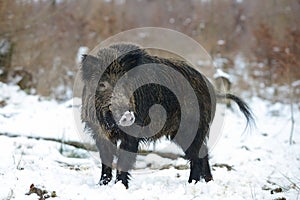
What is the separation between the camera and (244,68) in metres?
16.4

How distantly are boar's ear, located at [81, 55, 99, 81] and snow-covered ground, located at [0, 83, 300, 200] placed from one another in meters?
1.17

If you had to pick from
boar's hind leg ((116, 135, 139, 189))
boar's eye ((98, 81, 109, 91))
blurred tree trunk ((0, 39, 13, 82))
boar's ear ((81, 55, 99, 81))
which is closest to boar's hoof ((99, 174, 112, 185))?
boar's hind leg ((116, 135, 139, 189))

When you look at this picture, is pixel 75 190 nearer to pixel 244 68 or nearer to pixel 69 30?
pixel 69 30

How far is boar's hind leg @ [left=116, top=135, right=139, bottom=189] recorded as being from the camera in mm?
4324

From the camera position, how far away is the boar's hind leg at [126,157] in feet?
14.2

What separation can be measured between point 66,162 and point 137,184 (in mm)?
1316

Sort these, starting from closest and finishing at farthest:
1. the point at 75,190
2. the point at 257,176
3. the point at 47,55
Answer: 1. the point at 75,190
2. the point at 257,176
3. the point at 47,55

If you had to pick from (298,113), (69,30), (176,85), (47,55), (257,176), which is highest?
(69,30)

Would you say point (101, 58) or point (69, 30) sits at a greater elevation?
point (69, 30)

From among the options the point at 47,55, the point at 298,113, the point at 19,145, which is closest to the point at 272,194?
the point at 19,145

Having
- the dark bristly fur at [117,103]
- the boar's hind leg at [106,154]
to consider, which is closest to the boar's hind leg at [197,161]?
the dark bristly fur at [117,103]

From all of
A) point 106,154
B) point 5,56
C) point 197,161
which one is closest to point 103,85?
point 106,154

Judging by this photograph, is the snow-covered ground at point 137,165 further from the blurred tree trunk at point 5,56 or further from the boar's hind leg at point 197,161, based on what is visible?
the blurred tree trunk at point 5,56

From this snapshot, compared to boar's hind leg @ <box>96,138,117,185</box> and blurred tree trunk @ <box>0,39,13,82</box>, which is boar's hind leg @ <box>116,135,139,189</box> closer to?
boar's hind leg @ <box>96,138,117,185</box>
